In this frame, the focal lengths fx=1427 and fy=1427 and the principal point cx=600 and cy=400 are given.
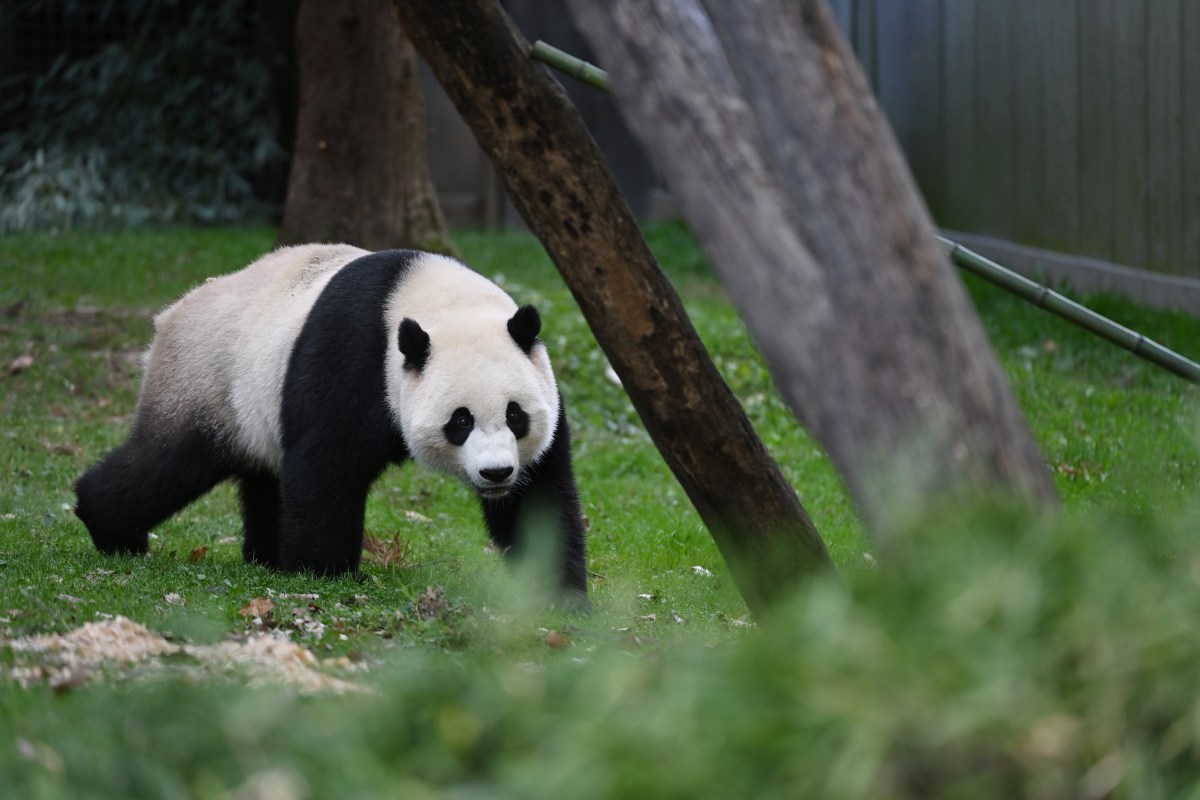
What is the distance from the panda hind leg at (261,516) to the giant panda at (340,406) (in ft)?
0.20

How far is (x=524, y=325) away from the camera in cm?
477

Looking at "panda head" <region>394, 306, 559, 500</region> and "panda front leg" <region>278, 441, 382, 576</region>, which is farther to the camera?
"panda front leg" <region>278, 441, 382, 576</region>

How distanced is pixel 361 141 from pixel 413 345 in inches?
202

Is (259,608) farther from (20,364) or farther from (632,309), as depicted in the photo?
(20,364)

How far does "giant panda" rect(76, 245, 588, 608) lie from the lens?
15.4 ft

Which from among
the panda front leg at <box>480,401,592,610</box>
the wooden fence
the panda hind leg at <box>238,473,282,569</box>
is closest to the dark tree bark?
the panda front leg at <box>480,401,592,610</box>

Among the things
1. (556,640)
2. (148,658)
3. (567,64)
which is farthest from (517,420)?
(148,658)

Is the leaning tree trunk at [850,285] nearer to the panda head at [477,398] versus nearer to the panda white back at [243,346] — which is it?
the panda head at [477,398]

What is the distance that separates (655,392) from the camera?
392 centimetres

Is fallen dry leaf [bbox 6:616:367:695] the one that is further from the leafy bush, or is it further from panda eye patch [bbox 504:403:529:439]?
the leafy bush

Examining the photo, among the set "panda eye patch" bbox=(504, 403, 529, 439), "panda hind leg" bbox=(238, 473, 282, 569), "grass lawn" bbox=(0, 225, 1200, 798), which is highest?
"grass lawn" bbox=(0, 225, 1200, 798)

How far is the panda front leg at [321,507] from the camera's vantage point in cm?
484

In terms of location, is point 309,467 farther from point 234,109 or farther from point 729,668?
point 234,109

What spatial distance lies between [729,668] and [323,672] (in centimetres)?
128
